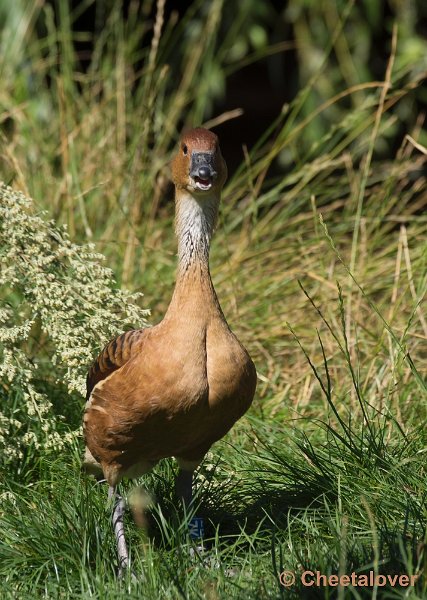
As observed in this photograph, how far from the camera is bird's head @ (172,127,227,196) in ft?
11.8

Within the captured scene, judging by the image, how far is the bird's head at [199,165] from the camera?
3.59 m

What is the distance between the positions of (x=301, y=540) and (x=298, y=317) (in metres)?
2.08

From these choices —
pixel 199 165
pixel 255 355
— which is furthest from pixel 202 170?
pixel 255 355

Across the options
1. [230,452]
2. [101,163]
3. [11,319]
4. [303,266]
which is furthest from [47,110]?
[230,452]

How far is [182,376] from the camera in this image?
3.34 meters

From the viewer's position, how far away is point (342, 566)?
2732 mm

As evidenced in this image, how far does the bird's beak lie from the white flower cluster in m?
0.77

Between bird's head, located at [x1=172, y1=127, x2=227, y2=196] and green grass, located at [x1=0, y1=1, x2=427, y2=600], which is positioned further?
bird's head, located at [x1=172, y1=127, x2=227, y2=196]

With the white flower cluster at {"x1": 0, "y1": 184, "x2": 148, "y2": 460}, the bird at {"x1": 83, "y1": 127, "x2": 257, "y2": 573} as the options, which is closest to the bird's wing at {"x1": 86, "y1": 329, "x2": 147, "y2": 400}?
the bird at {"x1": 83, "y1": 127, "x2": 257, "y2": 573}

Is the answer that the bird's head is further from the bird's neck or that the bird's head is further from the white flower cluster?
the white flower cluster

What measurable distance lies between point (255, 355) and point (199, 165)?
72.3 inches

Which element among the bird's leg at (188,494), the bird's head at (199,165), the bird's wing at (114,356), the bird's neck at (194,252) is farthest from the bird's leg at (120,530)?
the bird's head at (199,165)

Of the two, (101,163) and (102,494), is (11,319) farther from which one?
(101,163)

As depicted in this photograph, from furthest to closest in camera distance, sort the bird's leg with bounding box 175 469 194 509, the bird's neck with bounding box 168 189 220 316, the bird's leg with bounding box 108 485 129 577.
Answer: the bird's leg with bounding box 175 469 194 509
the bird's neck with bounding box 168 189 220 316
the bird's leg with bounding box 108 485 129 577
